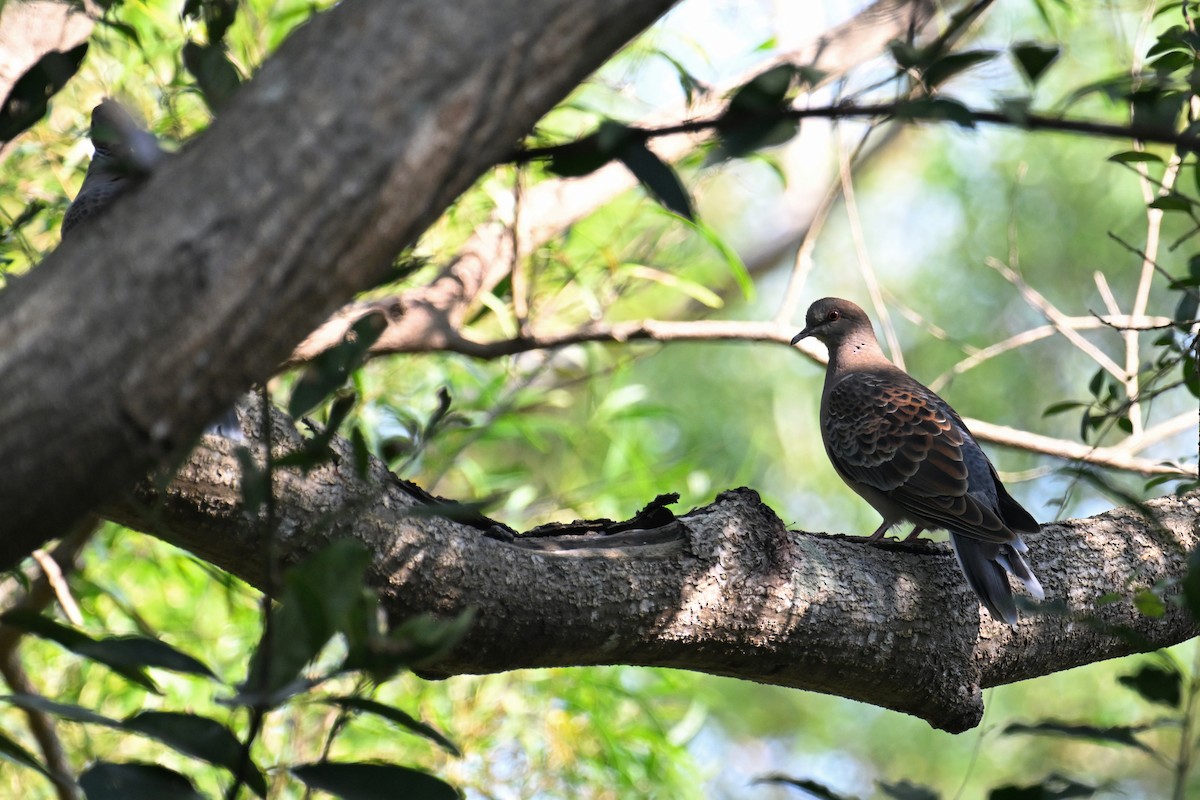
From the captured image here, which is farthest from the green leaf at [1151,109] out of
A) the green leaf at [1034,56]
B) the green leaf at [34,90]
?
the green leaf at [34,90]

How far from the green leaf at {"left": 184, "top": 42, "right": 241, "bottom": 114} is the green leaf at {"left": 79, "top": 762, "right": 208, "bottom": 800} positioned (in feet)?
2.09

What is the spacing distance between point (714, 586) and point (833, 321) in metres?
2.66

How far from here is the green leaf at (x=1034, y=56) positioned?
1.15m

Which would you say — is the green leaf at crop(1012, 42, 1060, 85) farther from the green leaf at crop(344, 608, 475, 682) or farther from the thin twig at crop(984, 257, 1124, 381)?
the thin twig at crop(984, 257, 1124, 381)

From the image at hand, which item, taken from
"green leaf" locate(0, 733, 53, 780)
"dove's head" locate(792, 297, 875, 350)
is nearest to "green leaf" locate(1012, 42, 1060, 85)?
"green leaf" locate(0, 733, 53, 780)

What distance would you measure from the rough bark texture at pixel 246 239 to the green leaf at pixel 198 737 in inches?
7.5

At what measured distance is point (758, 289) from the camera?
10055 mm

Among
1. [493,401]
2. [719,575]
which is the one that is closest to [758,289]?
[493,401]

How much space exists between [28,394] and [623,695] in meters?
3.41

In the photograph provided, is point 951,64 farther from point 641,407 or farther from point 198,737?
point 641,407

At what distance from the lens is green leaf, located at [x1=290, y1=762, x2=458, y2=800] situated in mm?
1065

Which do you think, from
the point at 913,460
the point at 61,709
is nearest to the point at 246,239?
the point at 61,709

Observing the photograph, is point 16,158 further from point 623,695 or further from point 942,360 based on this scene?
point 942,360

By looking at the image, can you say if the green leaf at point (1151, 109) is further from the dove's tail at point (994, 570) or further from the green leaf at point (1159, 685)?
the dove's tail at point (994, 570)
